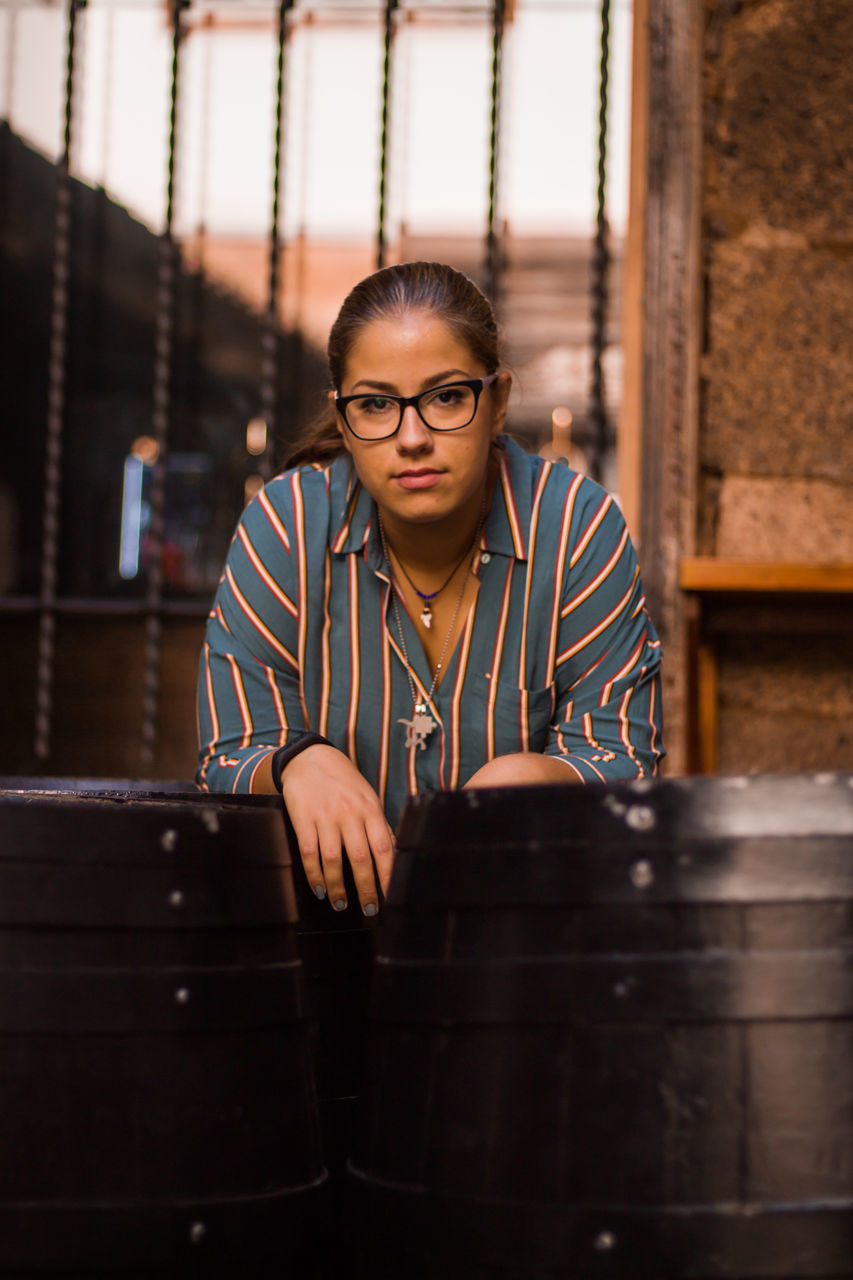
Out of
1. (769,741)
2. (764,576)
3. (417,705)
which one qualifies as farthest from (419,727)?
(769,741)

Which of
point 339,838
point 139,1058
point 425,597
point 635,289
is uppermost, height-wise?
point 635,289

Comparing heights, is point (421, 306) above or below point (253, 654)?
above

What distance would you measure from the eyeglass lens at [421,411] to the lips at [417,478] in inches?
1.7

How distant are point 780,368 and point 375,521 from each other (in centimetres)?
114

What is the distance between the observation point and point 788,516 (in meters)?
2.34

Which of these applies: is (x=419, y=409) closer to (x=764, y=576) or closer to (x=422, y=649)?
(x=422, y=649)

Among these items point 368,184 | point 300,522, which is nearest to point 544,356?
point 368,184

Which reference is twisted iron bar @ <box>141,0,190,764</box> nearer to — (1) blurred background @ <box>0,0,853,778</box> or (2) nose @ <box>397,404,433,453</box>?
(1) blurred background @ <box>0,0,853,778</box>

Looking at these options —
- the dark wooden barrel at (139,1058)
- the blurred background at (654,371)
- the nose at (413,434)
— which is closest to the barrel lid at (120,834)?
the dark wooden barrel at (139,1058)

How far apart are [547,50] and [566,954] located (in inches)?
193

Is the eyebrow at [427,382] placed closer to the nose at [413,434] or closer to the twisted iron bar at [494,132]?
the nose at [413,434]

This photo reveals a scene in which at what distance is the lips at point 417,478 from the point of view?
1331 mm

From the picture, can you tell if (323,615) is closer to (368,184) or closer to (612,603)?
(612,603)

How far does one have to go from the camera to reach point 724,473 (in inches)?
92.2
